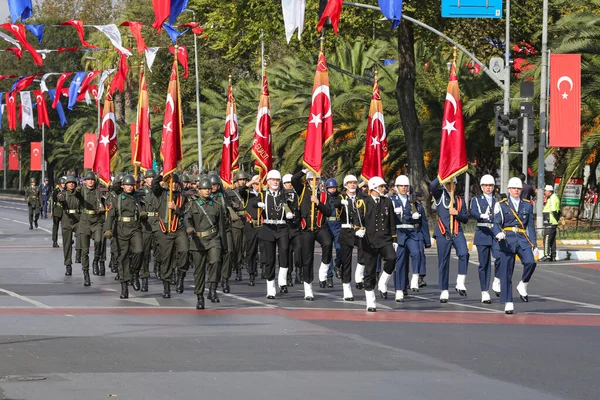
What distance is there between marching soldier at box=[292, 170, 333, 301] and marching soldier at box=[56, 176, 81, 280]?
5.23m

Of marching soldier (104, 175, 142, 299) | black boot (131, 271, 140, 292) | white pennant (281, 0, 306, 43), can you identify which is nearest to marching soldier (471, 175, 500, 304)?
marching soldier (104, 175, 142, 299)

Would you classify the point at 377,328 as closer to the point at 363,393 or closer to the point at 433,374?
the point at 433,374

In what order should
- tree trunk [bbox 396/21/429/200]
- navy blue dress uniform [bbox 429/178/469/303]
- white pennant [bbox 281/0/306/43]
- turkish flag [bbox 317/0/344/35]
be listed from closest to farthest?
navy blue dress uniform [bbox 429/178/469/303], white pennant [bbox 281/0/306/43], turkish flag [bbox 317/0/344/35], tree trunk [bbox 396/21/429/200]

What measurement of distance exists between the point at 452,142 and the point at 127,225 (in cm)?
546

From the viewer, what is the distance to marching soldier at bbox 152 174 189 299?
19016mm

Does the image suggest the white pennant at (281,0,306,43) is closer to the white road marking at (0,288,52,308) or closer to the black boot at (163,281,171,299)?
the black boot at (163,281,171,299)

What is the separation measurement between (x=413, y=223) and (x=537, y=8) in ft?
76.4

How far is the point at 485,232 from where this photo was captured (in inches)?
755

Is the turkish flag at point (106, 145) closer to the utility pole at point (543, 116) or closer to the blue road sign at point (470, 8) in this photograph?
the blue road sign at point (470, 8)

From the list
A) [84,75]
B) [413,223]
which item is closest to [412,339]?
[413,223]

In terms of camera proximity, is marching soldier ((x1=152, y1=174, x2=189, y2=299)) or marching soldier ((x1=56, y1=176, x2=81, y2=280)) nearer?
marching soldier ((x1=152, y1=174, x2=189, y2=299))

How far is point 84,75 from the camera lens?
45.8 m

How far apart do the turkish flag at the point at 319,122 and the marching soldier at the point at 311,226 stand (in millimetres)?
672

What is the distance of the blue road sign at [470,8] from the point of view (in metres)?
32.9
